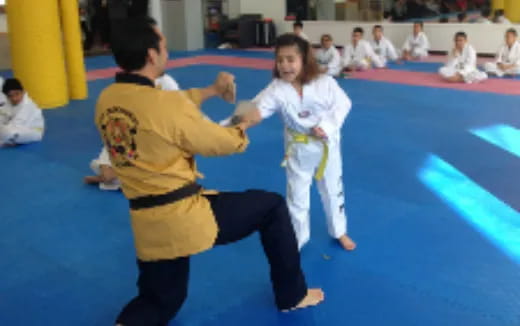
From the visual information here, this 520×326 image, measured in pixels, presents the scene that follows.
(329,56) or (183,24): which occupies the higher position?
(183,24)

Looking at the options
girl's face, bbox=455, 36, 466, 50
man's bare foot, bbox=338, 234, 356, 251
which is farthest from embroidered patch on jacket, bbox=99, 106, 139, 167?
girl's face, bbox=455, 36, 466, 50

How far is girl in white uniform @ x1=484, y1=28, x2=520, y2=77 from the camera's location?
969 cm

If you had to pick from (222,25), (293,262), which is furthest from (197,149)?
(222,25)

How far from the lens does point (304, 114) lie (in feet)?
9.88

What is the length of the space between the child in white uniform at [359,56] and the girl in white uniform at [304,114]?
797 centimetres

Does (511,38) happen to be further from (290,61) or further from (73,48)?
(290,61)

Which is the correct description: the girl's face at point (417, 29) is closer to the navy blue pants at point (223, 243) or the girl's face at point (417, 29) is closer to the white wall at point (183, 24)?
the white wall at point (183, 24)

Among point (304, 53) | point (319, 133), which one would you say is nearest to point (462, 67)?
point (304, 53)

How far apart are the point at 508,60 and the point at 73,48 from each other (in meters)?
7.95

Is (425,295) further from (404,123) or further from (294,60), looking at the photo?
(404,123)

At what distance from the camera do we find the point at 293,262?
2.47 m

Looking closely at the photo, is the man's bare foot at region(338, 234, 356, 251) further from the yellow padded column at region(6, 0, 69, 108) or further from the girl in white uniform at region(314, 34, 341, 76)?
the girl in white uniform at region(314, 34, 341, 76)

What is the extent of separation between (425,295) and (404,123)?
390 cm

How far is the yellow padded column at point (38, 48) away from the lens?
295 inches
